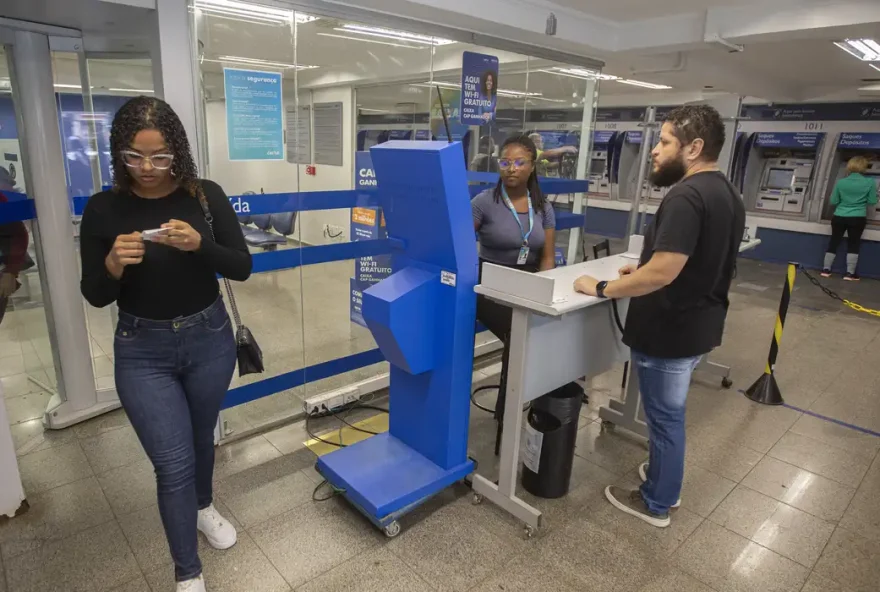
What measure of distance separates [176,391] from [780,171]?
9915mm

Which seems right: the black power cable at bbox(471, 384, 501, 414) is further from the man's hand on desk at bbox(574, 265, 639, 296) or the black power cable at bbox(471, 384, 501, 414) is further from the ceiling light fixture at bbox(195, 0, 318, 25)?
the ceiling light fixture at bbox(195, 0, 318, 25)

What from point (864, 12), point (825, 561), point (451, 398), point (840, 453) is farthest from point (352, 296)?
point (864, 12)

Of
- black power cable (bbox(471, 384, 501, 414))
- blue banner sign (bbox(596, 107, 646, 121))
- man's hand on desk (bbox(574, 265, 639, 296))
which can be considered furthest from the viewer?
blue banner sign (bbox(596, 107, 646, 121))

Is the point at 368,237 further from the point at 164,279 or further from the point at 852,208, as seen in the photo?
the point at 852,208

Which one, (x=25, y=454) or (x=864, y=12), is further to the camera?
(x=864, y=12)

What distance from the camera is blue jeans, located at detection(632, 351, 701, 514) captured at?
2.25 m

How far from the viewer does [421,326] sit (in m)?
2.28

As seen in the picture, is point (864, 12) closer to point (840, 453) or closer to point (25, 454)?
point (840, 453)

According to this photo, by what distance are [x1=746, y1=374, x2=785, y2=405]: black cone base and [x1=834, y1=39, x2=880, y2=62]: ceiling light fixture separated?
114 inches

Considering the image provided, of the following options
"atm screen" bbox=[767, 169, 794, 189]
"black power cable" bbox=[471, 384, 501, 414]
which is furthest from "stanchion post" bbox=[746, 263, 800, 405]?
→ "atm screen" bbox=[767, 169, 794, 189]

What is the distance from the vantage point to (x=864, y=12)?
11.3ft

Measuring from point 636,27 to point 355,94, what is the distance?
256 centimetres

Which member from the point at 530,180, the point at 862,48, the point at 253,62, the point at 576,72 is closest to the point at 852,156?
the point at 862,48

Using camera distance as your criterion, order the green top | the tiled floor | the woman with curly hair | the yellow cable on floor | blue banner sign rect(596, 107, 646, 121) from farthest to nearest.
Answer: blue banner sign rect(596, 107, 646, 121) → the green top → the yellow cable on floor → the tiled floor → the woman with curly hair
